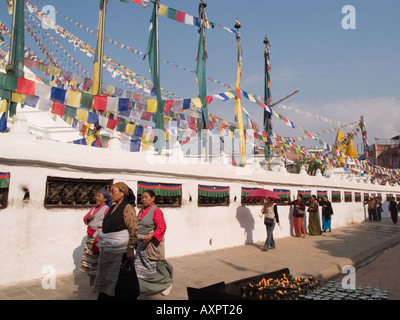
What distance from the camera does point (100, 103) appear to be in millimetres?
8789

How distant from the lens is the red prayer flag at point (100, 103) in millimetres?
8711

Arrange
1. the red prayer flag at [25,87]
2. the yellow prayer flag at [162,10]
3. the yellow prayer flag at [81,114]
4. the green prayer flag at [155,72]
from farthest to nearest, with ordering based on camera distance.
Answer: the yellow prayer flag at [162,10]
the green prayer flag at [155,72]
the yellow prayer flag at [81,114]
the red prayer flag at [25,87]

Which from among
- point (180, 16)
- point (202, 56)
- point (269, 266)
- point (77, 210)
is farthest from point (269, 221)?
point (180, 16)

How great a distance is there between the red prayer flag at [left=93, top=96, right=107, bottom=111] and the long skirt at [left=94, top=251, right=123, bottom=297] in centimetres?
564

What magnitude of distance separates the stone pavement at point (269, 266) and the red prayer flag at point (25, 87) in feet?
14.3

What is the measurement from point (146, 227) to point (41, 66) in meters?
7.99

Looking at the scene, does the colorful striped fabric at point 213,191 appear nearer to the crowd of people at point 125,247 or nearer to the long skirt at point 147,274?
the crowd of people at point 125,247

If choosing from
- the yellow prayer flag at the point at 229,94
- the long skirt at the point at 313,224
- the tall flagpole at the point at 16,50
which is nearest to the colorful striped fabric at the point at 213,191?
the yellow prayer flag at the point at 229,94

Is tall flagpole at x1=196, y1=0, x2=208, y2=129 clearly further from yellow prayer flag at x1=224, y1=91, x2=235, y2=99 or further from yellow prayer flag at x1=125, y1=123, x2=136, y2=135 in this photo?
yellow prayer flag at x1=125, y1=123, x2=136, y2=135

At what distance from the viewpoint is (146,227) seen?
4.78m

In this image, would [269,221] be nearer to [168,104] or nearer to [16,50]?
[168,104]

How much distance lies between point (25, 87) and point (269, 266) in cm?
710

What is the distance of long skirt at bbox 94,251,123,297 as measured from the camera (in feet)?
12.9
